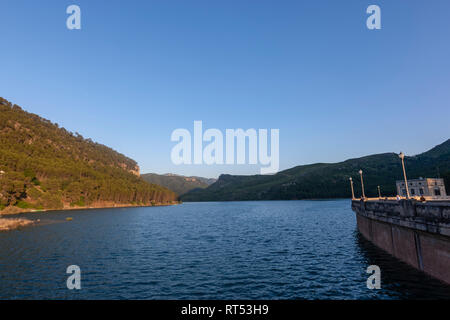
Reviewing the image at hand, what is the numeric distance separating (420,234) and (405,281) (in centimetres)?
441

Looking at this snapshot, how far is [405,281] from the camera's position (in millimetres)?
21328

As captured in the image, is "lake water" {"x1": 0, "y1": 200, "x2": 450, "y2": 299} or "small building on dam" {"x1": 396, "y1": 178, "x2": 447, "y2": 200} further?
"small building on dam" {"x1": 396, "y1": 178, "x2": 447, "y2": 200}

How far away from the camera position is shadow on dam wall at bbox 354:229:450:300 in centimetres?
1825

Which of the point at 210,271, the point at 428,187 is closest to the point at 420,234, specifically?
the point at 210,271

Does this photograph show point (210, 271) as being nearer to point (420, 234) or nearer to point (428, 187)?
point (420, 234)

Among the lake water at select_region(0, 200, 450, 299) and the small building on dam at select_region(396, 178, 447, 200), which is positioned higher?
the small building on dam at select_region(396, 178, 447, 200)

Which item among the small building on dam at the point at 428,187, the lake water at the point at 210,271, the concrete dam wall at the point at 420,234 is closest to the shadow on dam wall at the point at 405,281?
the lake water at the point at 210,271

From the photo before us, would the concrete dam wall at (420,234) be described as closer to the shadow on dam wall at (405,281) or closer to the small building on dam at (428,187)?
the shadow on dam wall at (405,281)

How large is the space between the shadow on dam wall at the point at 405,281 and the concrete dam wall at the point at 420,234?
638 mm

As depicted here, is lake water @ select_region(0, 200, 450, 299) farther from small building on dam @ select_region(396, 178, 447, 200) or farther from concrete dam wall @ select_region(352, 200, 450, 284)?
small building on dam @ select_region(396, 178, 447, 200)

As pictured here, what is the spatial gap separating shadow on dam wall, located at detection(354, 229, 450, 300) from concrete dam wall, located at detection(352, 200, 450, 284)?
2.09 feet

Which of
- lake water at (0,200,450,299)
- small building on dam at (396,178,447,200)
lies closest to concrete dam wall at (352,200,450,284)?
lake water at (0,200,450,299)

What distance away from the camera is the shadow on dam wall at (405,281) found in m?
18.2
